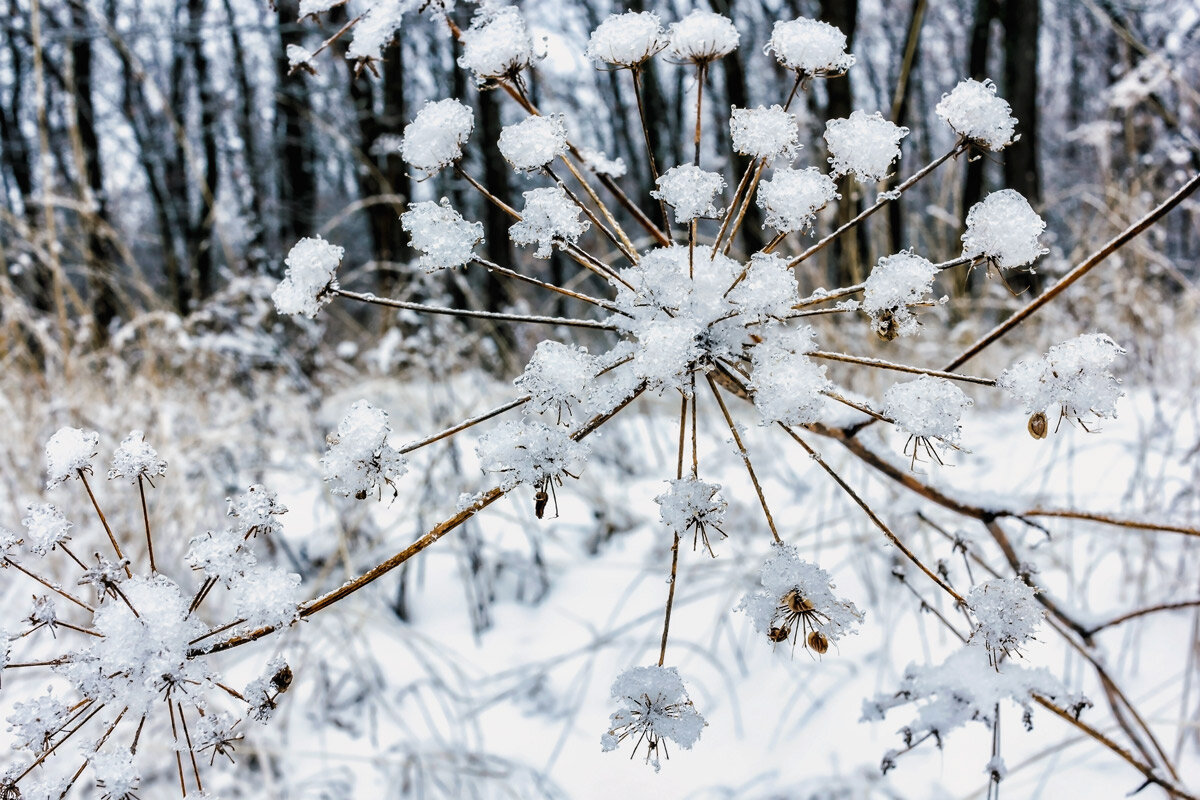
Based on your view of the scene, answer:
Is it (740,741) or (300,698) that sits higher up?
(740,741)

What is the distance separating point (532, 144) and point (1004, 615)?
1.35ft

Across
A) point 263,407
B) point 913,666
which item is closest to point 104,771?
point 913,666

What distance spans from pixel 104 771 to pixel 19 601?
1.88 m

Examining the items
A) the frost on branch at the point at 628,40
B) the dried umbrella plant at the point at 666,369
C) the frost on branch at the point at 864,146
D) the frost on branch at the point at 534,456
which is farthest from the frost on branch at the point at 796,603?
the frost on branch at the point at 628,40

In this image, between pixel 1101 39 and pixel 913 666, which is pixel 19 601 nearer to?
pixel 913 666

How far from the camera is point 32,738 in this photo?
1.24ft

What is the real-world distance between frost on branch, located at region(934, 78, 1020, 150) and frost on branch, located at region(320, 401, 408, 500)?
0.40m

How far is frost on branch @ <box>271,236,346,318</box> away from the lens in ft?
1.57

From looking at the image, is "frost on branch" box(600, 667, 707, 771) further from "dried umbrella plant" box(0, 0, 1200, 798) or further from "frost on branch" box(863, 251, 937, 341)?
"frost on branch" box(863, 251, 937, 341)

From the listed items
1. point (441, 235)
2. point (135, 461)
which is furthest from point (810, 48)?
point (135, 461)

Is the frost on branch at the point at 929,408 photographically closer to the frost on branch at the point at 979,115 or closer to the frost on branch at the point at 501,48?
the frost on branch at the point at 979,115

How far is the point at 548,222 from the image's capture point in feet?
1.63

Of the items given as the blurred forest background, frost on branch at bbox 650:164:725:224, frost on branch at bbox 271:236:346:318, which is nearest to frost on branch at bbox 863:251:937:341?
frost on branch at bbox 650:164:725:224

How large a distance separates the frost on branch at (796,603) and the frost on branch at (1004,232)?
0.72 feet
